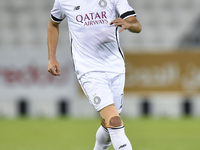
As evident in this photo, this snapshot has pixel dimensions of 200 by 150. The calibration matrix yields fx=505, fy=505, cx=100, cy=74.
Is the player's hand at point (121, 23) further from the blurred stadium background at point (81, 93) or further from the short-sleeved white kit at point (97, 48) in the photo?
the blurred stadium background at point (81, 93)

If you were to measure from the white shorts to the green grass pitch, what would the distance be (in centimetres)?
223

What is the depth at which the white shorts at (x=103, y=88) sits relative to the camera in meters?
4.17

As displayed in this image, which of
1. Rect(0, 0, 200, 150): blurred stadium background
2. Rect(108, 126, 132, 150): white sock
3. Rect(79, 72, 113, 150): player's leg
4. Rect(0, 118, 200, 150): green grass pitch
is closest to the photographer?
Rect(108, 126, 132, 150): white sock

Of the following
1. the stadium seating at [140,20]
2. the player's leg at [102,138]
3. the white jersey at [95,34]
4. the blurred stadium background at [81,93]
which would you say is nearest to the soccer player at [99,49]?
the white jersey at [95,34]

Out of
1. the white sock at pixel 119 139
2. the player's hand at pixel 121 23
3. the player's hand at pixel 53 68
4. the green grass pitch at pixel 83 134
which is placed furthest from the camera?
the green grass pitch at pixel 83 134

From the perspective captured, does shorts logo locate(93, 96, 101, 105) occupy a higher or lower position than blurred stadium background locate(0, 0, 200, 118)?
higher

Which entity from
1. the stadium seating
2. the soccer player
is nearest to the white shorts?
the soccer player

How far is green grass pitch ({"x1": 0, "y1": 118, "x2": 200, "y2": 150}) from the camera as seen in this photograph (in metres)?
6.74

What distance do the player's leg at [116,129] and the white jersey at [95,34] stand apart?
1.29ft

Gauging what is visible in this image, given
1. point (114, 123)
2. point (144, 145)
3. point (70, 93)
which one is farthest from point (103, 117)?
point (70, 93)

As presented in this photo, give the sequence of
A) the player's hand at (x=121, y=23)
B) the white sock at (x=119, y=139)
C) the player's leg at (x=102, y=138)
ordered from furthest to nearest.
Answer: the player's leg at (x=102, y=138) → the white sock at (x=119, y=139) → the player's hand at (x=121, y=23)

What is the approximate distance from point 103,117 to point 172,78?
698 centimetres

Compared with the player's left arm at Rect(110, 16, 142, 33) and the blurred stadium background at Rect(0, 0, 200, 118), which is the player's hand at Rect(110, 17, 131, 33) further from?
the blurred stadium background at Rect(0, 0, 200, 118)

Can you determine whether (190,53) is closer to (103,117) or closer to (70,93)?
(70,93)
